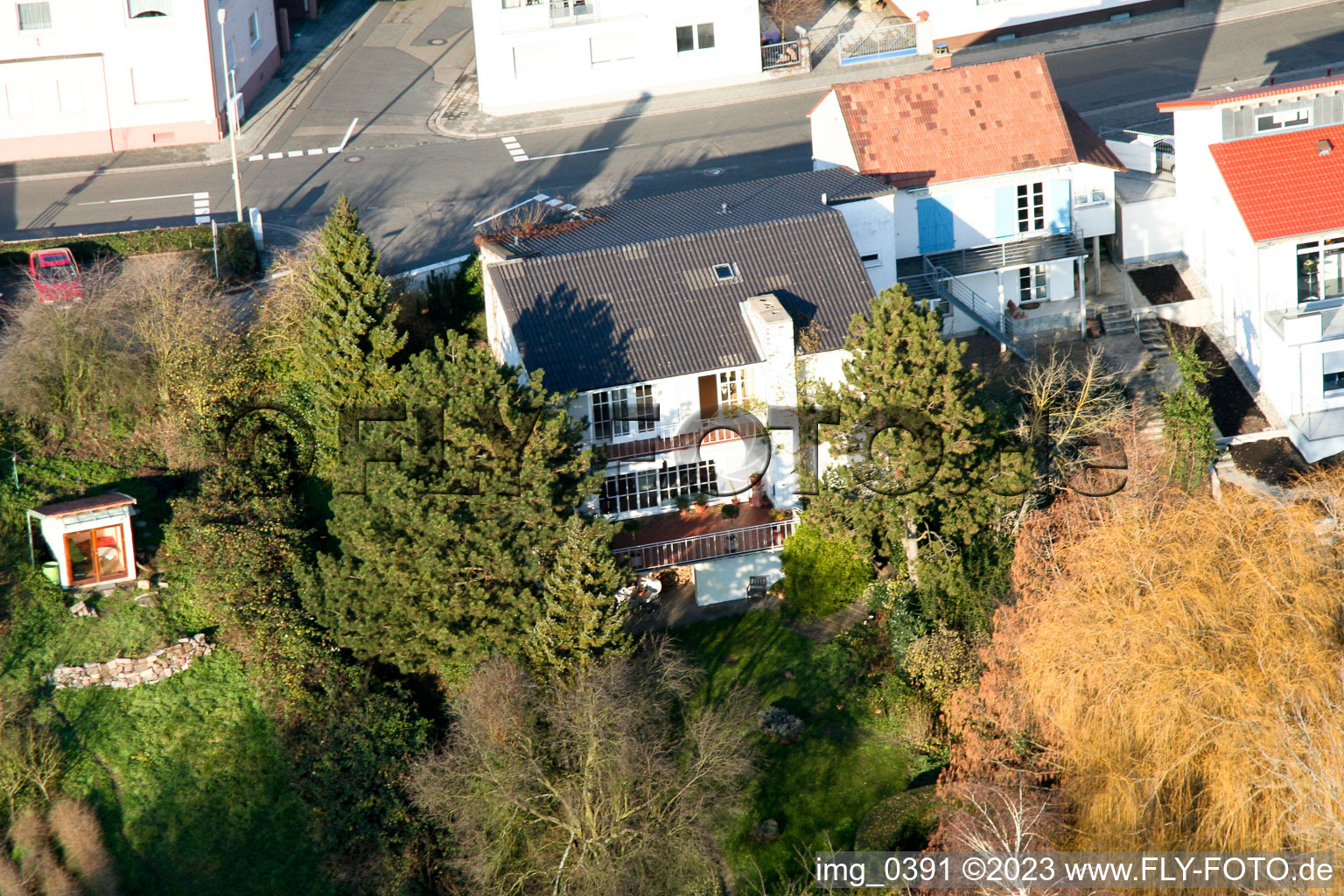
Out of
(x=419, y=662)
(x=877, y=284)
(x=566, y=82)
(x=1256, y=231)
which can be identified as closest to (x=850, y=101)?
(x=877, y=284)

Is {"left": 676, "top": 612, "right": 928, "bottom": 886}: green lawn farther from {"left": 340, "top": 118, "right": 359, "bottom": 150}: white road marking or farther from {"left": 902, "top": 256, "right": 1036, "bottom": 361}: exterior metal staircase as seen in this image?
{"left": 340, "top": 118, "right": 359, "bottom": 150}: white road marking

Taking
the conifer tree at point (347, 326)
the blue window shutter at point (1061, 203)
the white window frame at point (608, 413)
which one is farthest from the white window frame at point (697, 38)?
the white window frame at point (608, 413)

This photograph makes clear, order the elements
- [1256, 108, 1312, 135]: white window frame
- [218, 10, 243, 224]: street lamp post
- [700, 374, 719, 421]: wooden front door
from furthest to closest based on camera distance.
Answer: [218, 10, 243, 224]: street lamp post, [1256, 108, 1312, 135]: white window frame, [700, 374, 719, 421]: wooden front door

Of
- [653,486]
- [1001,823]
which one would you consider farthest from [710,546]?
[1001,823]

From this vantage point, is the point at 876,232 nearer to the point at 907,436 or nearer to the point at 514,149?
the point at 907,436

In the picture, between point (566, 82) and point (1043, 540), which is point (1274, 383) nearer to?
point (1043, 540)

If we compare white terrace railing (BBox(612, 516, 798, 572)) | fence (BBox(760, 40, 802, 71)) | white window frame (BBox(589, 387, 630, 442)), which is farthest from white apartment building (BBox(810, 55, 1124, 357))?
fence (BBox(760, 40, 802, 71))

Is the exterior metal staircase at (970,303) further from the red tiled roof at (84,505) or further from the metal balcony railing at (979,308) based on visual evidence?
the red tiled roof at (84,505)
